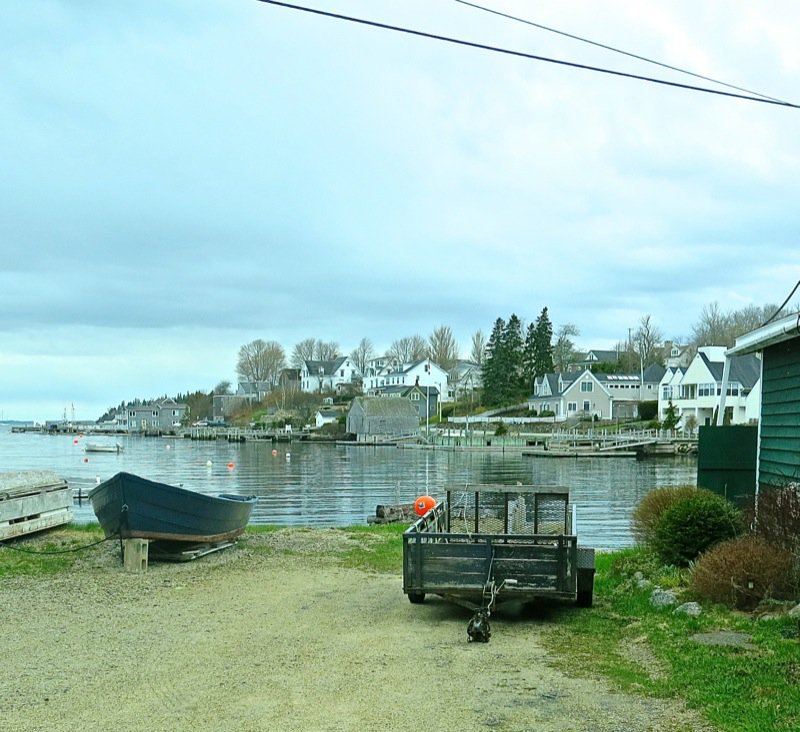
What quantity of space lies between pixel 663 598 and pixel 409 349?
169m

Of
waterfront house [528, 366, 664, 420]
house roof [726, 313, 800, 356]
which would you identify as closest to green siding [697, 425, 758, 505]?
house roof [726, 313, 800, 356]

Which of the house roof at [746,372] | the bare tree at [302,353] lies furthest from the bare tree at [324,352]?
the house roof at [746,372]

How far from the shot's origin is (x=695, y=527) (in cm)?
1276

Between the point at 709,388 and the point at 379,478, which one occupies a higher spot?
the point at 709,388

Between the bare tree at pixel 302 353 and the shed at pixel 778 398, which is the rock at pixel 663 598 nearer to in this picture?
the shed at pixel 778 398

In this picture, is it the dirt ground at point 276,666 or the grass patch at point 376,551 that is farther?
the grass patch at point 376,551

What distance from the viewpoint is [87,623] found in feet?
35.2

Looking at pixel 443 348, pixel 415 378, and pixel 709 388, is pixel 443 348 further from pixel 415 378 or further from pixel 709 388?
pixel 709 388

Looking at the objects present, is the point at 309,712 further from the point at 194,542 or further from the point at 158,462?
the point at 158,462

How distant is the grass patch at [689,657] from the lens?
6.73 meters

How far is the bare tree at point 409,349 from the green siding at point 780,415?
160 meters

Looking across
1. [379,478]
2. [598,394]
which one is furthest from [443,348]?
[379,478]

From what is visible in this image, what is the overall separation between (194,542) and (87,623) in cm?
600

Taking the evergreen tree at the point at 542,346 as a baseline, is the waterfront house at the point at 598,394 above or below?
below
